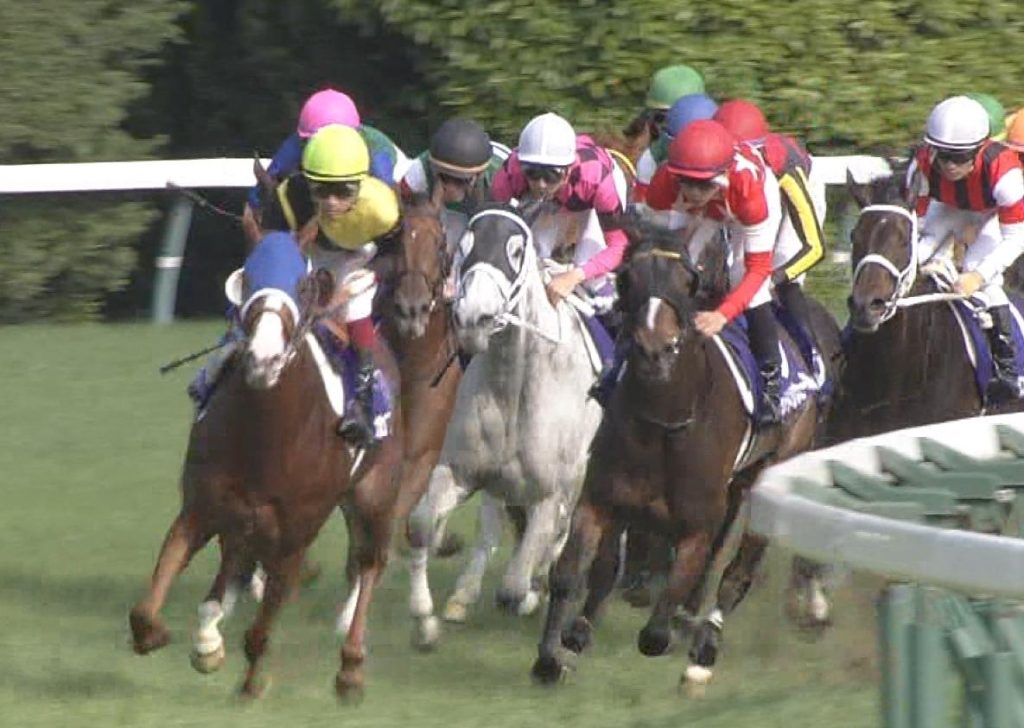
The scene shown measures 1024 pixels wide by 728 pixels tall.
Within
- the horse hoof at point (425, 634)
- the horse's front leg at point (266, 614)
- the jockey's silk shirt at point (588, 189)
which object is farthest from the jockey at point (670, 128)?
the horse's front leg at point (266, 614)

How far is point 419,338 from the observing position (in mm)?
8531

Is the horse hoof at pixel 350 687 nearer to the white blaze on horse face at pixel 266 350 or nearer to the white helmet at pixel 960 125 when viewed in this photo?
the white blaze on horse face at pixel 266 350

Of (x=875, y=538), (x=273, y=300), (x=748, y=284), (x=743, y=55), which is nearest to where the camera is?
(x=875, y=538)

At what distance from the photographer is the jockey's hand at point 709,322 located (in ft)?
25.6

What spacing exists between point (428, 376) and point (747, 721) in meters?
2.42

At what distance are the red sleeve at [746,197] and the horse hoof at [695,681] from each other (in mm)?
1440

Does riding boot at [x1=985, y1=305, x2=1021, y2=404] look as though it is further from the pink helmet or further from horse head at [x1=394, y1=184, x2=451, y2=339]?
the pink helmet

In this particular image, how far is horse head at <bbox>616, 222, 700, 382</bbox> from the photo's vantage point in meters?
7.40

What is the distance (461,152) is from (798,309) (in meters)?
1.24

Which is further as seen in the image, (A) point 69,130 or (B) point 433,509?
(A) point 69,130

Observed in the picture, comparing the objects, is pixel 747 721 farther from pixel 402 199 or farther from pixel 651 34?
pixel 651 34

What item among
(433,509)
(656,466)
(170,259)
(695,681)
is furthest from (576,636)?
(170,259)

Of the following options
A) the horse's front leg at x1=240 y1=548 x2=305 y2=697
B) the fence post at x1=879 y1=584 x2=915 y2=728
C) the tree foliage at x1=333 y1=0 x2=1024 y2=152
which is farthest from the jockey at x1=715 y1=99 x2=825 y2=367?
the fence post at x1=879 y1=584 x2=915 y2=728

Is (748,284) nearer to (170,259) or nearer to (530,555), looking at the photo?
(530,555)
